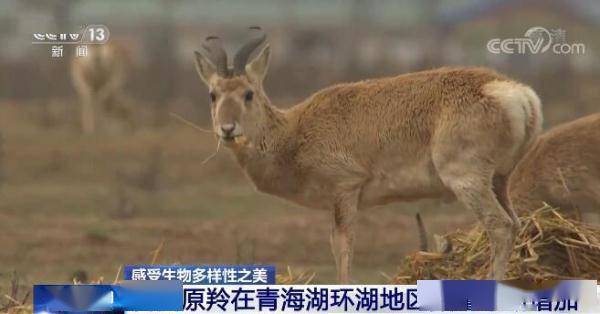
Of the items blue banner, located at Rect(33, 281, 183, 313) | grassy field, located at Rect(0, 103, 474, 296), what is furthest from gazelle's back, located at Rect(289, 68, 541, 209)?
blue banner, located at Rect(33, 281, 183, 313)

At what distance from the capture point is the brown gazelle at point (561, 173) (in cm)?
954

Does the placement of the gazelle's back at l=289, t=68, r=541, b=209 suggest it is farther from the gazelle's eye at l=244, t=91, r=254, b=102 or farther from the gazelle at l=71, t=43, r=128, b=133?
the gazelle at l=71, t=43, r=128, b=133

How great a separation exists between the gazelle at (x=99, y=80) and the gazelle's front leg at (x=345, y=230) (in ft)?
8.82

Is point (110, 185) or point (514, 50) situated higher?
point (514, 50)

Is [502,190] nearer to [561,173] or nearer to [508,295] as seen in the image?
[561,173]

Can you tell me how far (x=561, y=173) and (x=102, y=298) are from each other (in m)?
4.31

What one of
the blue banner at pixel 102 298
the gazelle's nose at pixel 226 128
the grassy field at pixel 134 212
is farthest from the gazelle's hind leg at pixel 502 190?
the blue banner at pixel 102 298

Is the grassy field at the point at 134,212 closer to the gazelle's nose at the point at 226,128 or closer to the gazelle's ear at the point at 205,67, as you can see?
the gazelle's ear at the point at 205,67

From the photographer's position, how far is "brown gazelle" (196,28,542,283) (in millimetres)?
8383

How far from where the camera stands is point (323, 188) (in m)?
8.82

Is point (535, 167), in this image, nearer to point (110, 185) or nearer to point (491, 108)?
point (491, 108)

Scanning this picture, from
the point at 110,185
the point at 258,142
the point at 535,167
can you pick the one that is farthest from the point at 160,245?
the point at 535,167

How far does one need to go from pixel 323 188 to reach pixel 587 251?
6.55 ft

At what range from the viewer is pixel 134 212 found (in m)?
10.6
